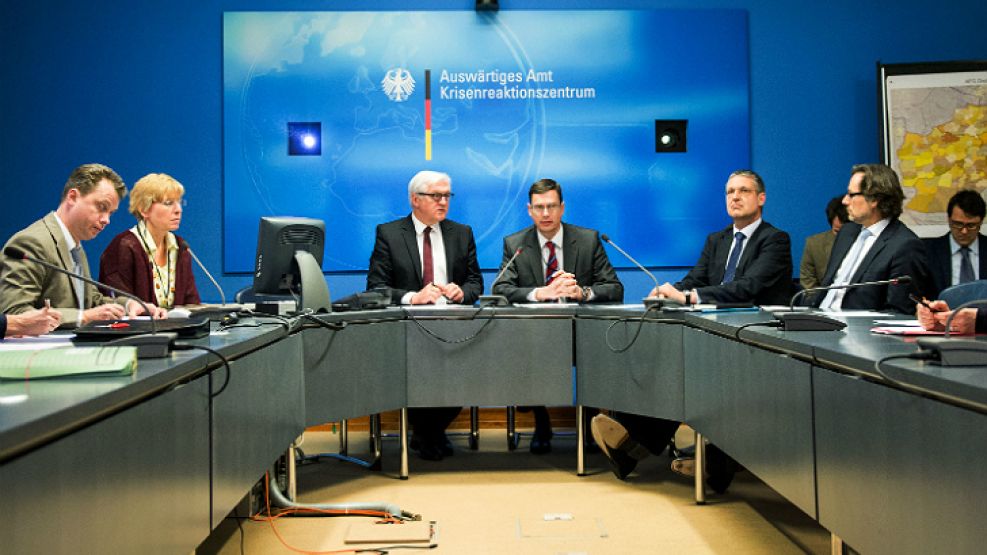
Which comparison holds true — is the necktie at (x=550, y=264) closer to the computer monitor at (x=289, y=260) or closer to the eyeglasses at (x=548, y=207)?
the eyeglasses at (x=548, y=207)

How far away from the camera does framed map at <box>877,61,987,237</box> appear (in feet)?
16.5

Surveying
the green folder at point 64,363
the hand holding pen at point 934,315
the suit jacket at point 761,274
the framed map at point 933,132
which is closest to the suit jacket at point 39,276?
the green folder at point 64,363

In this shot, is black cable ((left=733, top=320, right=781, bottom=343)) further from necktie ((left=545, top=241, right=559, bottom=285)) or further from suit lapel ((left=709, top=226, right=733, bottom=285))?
necktie ((left=545, top=241, right=559, bottom=285))

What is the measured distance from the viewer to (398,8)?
5121 millimetres

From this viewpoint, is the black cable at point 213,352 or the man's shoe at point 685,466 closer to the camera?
the black cable at point 213,352

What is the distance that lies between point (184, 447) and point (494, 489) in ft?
6.74

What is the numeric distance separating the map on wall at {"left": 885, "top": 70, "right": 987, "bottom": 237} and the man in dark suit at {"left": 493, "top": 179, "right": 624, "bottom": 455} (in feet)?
6.39

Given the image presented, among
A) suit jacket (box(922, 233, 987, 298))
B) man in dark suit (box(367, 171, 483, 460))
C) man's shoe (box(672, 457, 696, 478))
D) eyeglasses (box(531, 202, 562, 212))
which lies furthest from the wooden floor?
suit jacket (box(922, 233, 987, 298))

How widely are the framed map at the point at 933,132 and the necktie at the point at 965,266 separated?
0.36m

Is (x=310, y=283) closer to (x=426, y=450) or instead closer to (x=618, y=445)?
(x=426, y=450)

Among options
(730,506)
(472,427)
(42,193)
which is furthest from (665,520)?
(42,193)

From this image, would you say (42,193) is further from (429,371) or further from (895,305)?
(895,305)

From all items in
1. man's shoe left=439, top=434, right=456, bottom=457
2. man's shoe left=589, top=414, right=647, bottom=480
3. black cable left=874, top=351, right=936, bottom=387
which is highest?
black cable left=874, top=351, right=936, bottom=387

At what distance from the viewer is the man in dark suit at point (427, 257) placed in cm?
436
